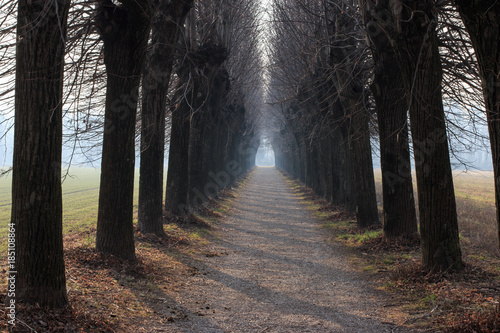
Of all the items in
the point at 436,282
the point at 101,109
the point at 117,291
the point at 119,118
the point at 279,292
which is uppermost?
the point at 101,109

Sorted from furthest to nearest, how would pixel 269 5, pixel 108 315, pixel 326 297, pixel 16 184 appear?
pixel 269 5
pixel 326 297
pixel 108 315
pixel 16 184

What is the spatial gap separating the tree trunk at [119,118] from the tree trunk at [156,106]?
165 centimetres

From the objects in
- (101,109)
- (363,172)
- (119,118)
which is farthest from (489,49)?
(101,109)

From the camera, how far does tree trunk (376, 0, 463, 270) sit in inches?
251

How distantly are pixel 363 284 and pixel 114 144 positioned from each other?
500 centimetres

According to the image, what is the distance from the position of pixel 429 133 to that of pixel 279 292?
11.6 feet

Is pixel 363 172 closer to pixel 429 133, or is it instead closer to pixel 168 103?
pixel 429 133

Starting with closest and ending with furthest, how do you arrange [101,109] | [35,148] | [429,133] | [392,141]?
[35,148] → [429,133] → [392,141] → [101,109]

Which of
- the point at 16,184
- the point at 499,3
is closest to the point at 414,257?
the point at 499,3

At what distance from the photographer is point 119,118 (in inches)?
282

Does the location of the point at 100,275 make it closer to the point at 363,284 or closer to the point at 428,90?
the point at 363,284

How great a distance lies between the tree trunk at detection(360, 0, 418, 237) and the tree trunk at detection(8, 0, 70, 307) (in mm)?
6689

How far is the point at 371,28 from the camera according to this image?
8.77 m

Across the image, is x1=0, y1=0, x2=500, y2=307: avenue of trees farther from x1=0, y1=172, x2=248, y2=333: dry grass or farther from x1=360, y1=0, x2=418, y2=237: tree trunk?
x1=0, y1=172, x2=248, y2=333: dry grass
